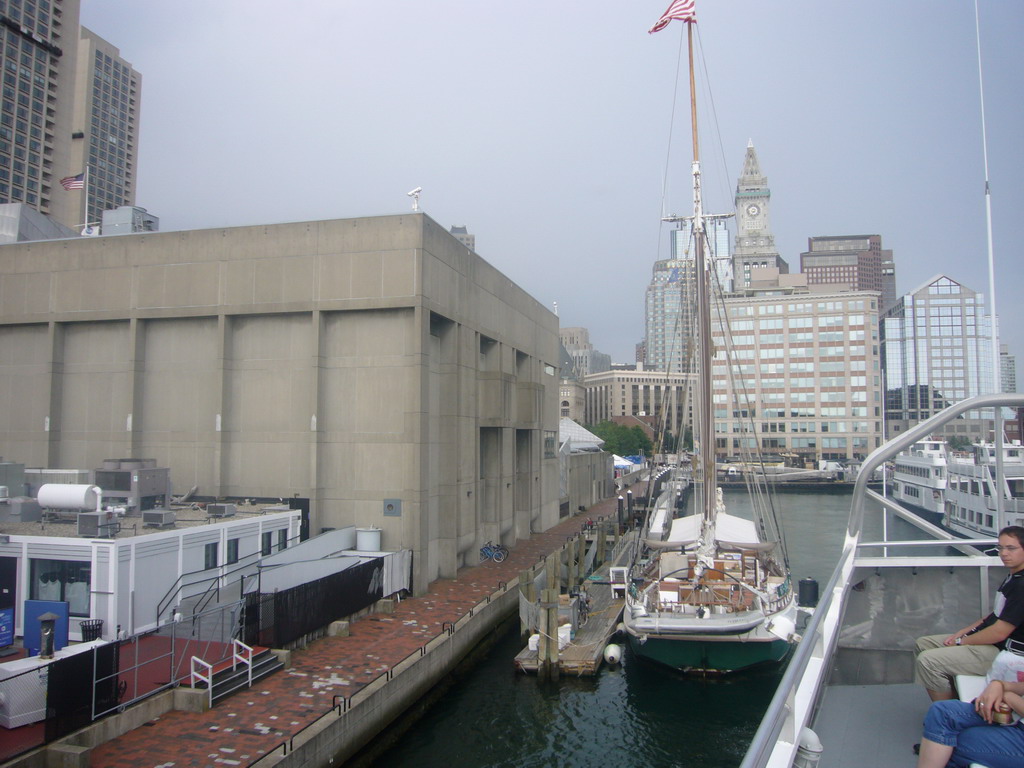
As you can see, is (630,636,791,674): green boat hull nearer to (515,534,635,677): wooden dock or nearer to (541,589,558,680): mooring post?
(515,534,635,677): wooden dock

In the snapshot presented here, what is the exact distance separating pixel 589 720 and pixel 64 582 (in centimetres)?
1246

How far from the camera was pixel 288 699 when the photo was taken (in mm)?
14188

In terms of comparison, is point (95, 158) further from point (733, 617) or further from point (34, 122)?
point (733, 617)

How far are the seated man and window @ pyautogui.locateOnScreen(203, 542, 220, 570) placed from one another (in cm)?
1756

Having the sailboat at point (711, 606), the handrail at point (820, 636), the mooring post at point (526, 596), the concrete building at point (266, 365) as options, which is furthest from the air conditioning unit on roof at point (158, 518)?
the handrail at point (820, 636)

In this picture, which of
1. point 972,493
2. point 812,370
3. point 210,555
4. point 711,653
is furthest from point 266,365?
point 812,370

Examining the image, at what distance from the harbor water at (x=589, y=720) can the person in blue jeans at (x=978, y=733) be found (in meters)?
13.1

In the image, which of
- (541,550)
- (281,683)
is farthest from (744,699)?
(541,550)

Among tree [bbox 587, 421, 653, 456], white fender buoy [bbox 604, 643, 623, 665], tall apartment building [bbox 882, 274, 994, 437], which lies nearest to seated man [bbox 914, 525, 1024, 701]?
white fender buoy [bbox 604, 643, 623, 665]

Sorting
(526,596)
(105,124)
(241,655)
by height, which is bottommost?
(526,596)

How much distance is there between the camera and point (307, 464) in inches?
975

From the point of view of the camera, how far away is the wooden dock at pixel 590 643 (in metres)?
19.9

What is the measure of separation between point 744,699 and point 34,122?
106 metres

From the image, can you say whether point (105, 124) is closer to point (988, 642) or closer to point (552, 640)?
point (552, 640)
